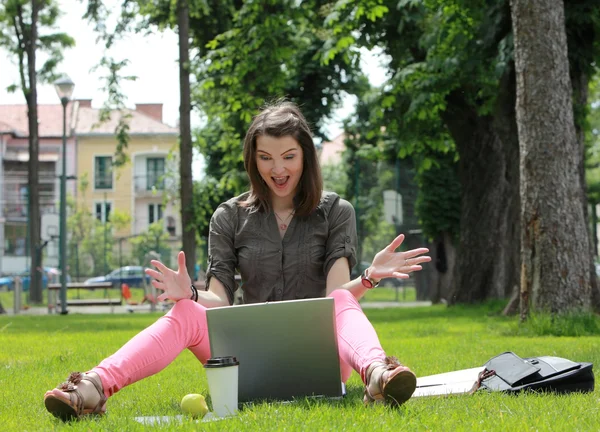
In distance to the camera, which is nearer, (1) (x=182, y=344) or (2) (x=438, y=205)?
(1) (x=182, y=344)

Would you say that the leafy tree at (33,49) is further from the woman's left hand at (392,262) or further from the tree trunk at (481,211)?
the woman's left hand at (392,262)

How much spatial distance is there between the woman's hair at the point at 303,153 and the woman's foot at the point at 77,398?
141cm

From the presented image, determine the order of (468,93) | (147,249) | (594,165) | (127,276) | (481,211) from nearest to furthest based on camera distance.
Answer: (468,93), (481,211), (147,249), (127,276), (594,165)

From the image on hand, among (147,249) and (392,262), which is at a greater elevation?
(392,262)

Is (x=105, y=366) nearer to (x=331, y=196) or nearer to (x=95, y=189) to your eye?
(x=331, y=196)

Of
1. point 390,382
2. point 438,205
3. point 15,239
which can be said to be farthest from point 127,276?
point 390,382

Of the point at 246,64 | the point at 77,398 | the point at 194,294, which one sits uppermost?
the point at 246,64

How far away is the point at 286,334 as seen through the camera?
161 inches

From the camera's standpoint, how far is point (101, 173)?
56.8 meters

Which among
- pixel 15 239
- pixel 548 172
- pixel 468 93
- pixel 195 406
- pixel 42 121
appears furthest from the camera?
pixel 42 121

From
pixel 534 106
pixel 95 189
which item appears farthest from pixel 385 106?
pixel 95 189

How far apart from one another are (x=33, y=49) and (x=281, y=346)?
24358 mm

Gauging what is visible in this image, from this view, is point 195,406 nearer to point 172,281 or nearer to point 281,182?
point 172,281

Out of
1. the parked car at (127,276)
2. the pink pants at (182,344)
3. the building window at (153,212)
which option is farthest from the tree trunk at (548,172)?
the building window at (153,212)
